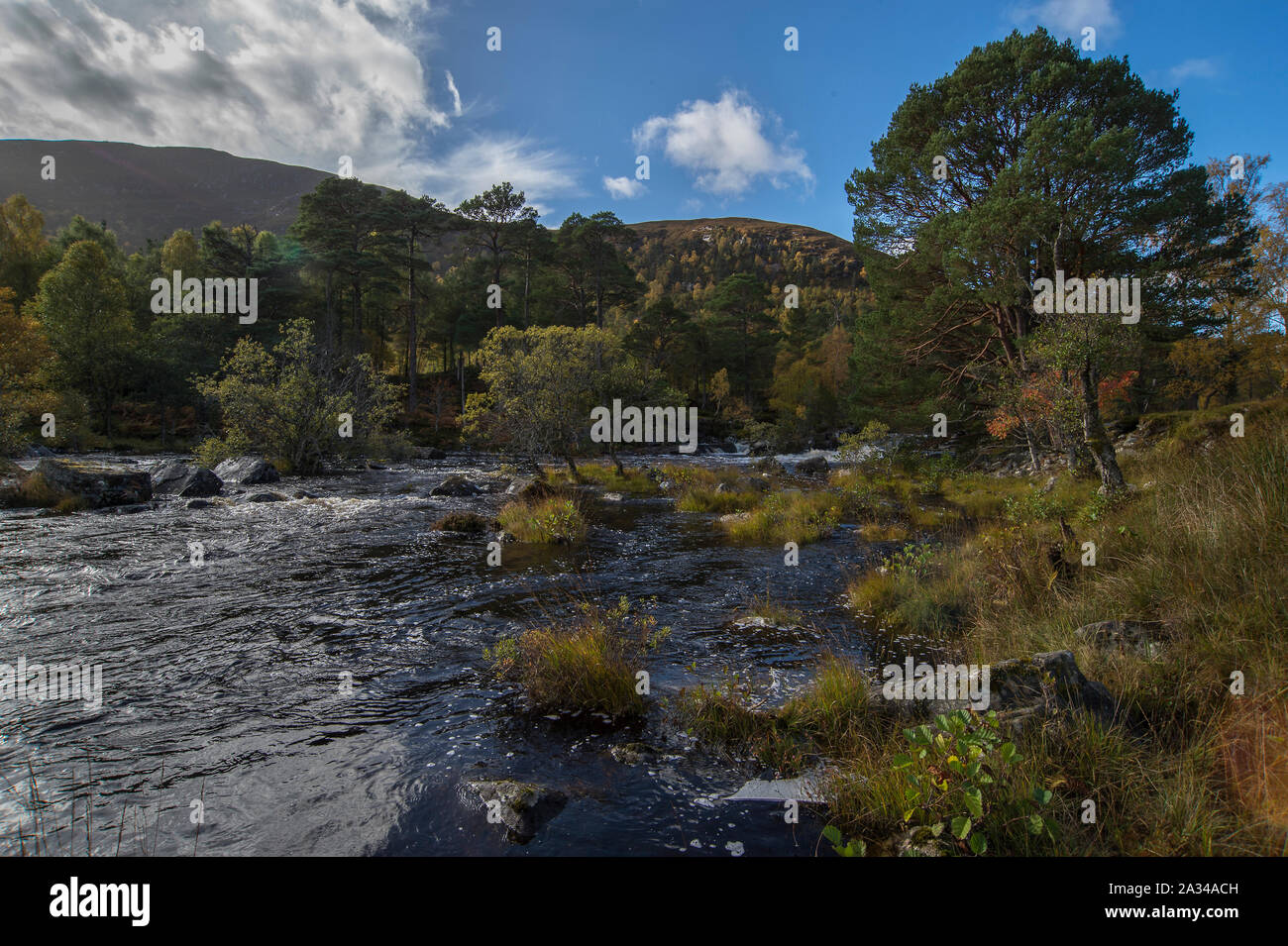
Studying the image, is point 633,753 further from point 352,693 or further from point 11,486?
point 11,486

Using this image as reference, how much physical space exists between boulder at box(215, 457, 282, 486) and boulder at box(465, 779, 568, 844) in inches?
955

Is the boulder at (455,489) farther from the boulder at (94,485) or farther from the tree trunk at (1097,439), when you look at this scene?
the tree trunk at (1097,439)

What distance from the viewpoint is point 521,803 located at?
417cm

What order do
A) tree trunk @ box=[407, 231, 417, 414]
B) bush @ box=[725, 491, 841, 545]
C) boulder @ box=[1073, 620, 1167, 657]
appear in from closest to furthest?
1. boulder @ box=[1073, 620, 1167, 657]
2. bush @ box=[725, 491, 841, 545]
3. tree trunk @ box=[407, 231, 417, 414]

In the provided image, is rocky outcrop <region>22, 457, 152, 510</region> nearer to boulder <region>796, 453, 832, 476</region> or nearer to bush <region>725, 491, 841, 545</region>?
bush <region>725, 491, 841, 545</region>

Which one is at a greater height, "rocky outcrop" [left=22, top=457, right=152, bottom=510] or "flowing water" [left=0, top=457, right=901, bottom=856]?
"rocky outcrop" [left=22, top=457, right=152, bottom=510]

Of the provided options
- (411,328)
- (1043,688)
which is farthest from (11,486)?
(411,328)

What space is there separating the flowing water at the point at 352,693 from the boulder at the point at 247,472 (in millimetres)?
9866

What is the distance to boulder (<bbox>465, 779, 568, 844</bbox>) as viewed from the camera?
4.05 m

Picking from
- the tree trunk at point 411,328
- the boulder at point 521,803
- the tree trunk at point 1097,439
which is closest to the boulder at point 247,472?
the boulder at point 521,803

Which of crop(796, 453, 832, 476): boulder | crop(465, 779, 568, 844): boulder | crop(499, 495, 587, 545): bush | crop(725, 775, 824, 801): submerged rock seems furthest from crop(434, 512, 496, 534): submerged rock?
crop(796, 453, 832, 476): boulder

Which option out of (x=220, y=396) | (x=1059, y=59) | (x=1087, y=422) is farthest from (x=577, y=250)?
→ (x=1087, y=422)

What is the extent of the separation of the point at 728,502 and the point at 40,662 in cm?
1691

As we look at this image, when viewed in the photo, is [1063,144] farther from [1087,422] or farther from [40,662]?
[40,662]
